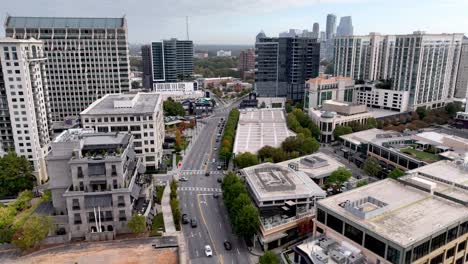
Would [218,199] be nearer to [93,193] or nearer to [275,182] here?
[275,182]

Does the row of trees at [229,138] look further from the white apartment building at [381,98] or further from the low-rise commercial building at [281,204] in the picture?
the white apartment building at [381,98]

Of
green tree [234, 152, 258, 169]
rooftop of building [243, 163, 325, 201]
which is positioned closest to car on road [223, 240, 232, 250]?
rooftop of building [243, 163, 325, 201]

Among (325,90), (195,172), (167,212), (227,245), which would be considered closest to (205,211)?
(167,212)

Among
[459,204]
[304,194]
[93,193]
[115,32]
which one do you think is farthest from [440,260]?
[115,32]

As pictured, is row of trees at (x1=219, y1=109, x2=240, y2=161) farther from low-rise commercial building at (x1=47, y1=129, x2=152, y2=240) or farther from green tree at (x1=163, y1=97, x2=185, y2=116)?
low-rise commercial building at (x1=47, y1=129, x2=152, y2=240)

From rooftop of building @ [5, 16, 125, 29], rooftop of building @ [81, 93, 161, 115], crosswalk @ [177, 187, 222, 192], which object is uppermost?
rooftop of building @ [5, 16, 125, 29]

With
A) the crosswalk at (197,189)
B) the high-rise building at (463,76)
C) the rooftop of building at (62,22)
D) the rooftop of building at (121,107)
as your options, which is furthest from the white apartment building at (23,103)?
the high-rise building at (463,76)
